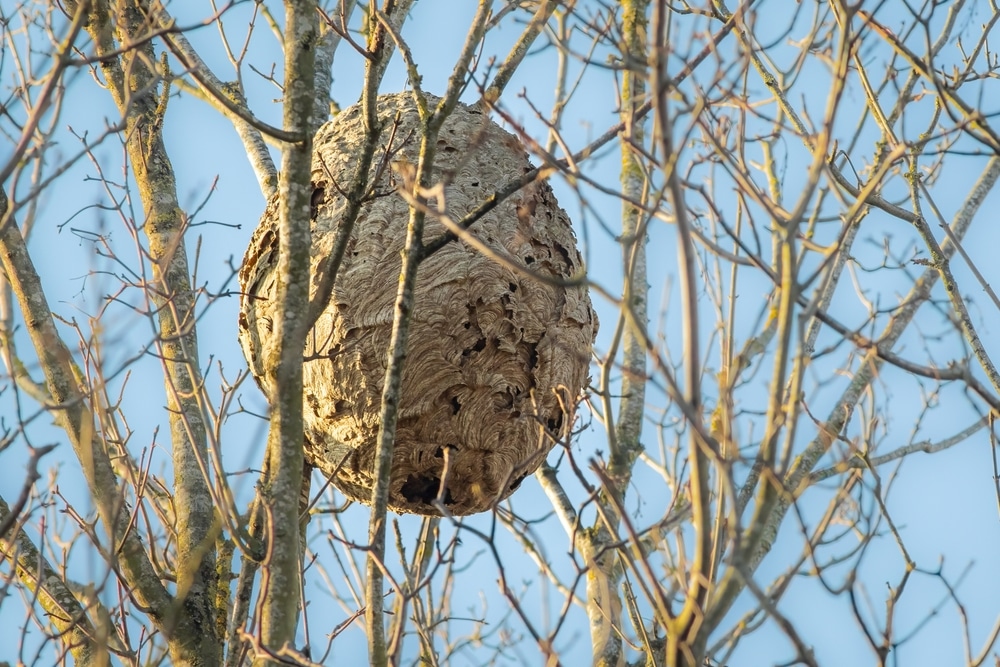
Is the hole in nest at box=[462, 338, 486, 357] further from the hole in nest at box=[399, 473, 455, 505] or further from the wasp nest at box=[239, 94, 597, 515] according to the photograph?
the hole in nest at box=[399, 473, 455, 505]

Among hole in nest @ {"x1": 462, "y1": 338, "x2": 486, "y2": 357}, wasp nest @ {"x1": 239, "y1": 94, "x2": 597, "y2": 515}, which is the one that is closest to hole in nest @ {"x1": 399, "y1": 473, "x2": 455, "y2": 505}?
wasp nest @ {"x1": 239, "y1": 94, "x2": 597, "y2": 515}

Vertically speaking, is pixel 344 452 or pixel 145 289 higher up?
pixel 145 289

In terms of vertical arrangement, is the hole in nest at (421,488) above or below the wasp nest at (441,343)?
below

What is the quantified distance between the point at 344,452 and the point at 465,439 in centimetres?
39

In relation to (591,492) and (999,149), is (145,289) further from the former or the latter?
(999,149)

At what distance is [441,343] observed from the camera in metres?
3.43

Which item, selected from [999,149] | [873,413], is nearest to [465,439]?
[999,149]

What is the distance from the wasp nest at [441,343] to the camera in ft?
11.2

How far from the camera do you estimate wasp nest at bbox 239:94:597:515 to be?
341 cm

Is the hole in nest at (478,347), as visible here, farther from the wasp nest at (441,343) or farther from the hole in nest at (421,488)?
the hole in nest at (421,488)

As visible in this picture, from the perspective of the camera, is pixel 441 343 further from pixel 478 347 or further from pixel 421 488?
pixel 421 488

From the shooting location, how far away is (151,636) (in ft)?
11.1

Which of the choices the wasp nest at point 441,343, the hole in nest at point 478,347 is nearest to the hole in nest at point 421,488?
the wasp nest at point 441,343

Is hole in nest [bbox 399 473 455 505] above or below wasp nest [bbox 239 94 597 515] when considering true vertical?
below
